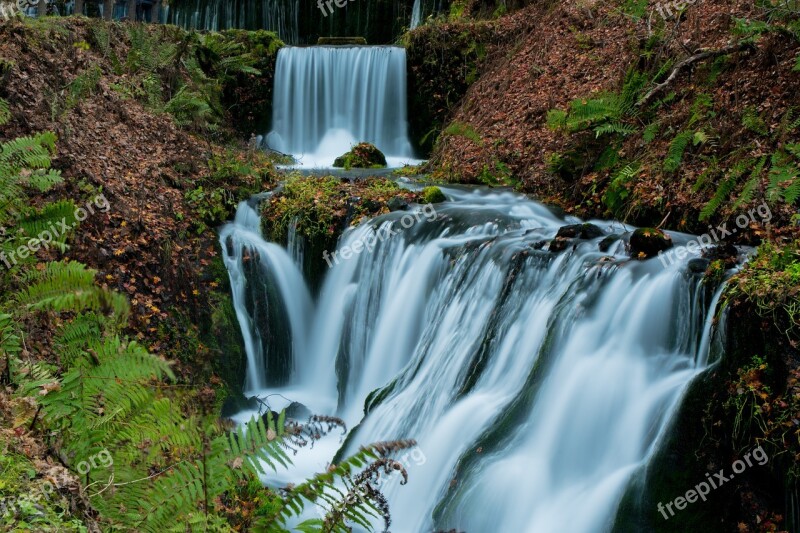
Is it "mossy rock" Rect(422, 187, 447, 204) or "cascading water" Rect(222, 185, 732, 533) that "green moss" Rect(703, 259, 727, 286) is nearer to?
"cascading water" Rect(222, 185, 732, 533)

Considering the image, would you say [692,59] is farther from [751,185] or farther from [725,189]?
[751,185]

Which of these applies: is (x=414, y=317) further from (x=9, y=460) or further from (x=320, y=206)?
(x=9, y=460)

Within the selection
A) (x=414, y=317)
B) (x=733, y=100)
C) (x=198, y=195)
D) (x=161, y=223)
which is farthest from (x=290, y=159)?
(x=733, y=100)

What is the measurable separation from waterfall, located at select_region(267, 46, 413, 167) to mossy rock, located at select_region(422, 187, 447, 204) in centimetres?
596

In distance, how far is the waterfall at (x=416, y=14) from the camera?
70.3 ft

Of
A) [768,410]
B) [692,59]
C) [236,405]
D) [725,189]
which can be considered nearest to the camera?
[768,410]

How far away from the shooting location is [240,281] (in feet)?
32.8

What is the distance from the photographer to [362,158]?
1471cm

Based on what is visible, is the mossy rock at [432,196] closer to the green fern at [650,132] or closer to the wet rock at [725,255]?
the green fern at [650,132]

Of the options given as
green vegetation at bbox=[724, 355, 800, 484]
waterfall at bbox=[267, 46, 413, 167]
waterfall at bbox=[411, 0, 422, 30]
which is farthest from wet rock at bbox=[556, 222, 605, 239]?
waterfall at bbox=[411, 0, 422, 30]

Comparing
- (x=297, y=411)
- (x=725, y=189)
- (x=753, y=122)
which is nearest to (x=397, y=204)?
(x=297, y=411)

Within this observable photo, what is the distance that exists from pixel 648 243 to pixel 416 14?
655 inches

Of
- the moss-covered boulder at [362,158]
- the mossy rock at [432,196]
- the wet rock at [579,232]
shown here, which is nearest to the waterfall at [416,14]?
the moss-covered boulder at [362,158]

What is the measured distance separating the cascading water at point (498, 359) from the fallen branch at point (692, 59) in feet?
6.69
